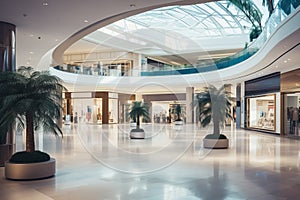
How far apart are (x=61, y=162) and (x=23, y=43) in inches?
221

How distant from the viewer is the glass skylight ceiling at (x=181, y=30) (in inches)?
1305

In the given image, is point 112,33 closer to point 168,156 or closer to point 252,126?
point 252,126

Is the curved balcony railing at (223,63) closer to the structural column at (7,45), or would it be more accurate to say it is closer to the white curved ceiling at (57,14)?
the white curved ceiling at (57,14)

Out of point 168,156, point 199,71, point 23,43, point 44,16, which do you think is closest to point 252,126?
point 199,71

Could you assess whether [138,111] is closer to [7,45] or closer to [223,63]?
[223,63]

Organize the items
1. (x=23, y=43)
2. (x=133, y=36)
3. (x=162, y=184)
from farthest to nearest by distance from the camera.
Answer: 1. (x=133, y=36)
2. (x=23, y=43)
3. (x=162, y=184)

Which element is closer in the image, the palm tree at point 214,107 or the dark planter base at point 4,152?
the dark planter base at point 4,152

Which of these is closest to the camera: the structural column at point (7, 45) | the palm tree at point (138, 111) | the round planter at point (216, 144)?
the structural column at point (7, 45)

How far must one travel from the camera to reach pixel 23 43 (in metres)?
13.5

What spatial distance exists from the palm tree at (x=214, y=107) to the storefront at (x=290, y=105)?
23.7ft

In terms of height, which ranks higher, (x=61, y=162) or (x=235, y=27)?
(x=235, y=27)

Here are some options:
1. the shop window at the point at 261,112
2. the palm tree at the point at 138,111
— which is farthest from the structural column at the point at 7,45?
the shop window at the point at 261,112

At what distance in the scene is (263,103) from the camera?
2538cm

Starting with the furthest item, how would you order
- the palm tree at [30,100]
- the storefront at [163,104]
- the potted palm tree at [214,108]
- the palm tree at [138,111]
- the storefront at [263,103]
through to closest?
the storefront at [163,104] < the storefront at [263,103] < the palm tree at [138,111] < the potted palm tree at [214,108] < the palm tree at [30,100]
